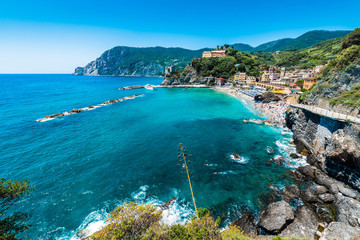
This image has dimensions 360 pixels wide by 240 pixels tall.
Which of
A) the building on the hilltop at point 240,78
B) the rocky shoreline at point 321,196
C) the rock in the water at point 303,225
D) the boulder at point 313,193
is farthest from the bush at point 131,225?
the building on the hilltop at point 240,78

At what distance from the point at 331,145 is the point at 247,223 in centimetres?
1972

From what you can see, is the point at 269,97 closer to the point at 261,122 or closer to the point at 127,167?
the point at 261,122

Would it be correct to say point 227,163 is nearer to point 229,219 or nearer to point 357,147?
point 229,219

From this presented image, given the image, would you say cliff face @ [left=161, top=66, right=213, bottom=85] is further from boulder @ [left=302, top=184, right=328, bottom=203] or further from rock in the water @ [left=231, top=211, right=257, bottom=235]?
rock in the water @ [left=231, top=211, right=257, bottom=235]

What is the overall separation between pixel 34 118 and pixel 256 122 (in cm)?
7579

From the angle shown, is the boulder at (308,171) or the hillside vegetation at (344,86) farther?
the hillside vegetation at (344,86)

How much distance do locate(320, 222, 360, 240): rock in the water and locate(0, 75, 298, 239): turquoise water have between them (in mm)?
6289

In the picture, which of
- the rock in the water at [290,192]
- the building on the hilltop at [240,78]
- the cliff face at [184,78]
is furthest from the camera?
the cliff face at [184,78]

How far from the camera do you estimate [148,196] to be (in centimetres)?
2177

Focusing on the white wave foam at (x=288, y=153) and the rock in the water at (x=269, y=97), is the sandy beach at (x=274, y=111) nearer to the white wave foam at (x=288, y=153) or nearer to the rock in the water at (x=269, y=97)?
the rock in the water at (x=269, y=97)

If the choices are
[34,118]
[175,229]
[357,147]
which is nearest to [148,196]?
[175,229]

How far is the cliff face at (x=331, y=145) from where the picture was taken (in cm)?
2138

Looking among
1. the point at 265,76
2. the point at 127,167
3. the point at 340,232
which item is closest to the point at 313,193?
the point at 340,232

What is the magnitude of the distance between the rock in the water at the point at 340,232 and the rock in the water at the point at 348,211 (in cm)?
175
